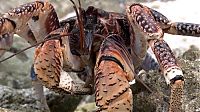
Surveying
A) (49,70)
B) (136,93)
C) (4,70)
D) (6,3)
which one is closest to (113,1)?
(6,3)

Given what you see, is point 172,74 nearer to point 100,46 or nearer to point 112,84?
point 112,84

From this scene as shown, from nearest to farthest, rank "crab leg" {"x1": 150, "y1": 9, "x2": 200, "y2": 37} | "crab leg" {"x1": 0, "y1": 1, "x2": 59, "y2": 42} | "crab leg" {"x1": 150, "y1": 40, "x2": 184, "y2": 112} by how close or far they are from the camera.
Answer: "crab leg" {"x1": 150, "y1": 40, "x2": 184, "y2": 112} → "crab leg" {"x1": 0, "y1": 1, "x2": 59, "y2": 42} → "crab leg" {"x1": 150, "y1": 9, "x2": 200, "y2": 37}

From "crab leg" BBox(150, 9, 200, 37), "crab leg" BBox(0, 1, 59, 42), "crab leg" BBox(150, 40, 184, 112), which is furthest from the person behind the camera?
"crab leg" BBox(150, 9, 200, 37)

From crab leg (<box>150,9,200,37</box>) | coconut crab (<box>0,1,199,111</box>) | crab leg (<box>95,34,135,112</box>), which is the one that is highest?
crab leg (<box>150,9,200,37</box>)

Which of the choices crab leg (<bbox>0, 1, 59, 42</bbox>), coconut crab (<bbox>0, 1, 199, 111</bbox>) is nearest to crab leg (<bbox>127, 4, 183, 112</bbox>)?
coconut crab (<bbox>0, 1, 199, 111</bbox>)

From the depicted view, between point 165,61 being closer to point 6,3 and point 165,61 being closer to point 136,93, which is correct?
point 136,93

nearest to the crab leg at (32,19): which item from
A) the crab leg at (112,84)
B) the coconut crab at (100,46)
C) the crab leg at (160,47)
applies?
the coconut crab at (100,46)

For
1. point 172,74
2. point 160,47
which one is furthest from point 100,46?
point 172,74

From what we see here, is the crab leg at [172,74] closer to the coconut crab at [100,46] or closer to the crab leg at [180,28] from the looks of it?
the coconut crab at [100,46]

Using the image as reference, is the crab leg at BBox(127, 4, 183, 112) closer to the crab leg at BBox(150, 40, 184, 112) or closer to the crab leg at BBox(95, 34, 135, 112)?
the crab leg at BBox(150, 40, 184, 112)
